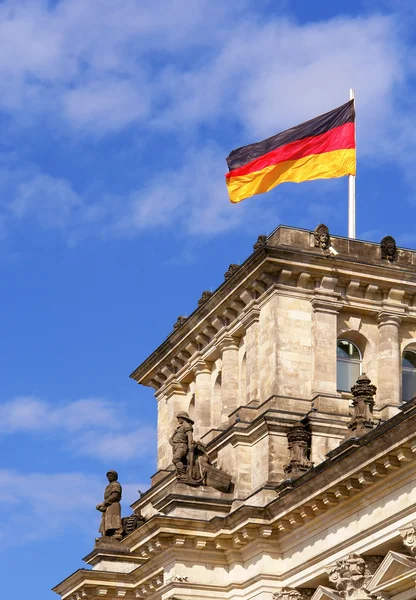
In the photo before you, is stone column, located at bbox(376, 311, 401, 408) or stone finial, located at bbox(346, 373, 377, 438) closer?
stone finial, located at bbox(346, 373, 377, 438)

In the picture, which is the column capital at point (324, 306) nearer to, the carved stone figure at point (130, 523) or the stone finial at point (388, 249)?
the stone finial at point (388, 249)

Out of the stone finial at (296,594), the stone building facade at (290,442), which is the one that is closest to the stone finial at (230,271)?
the stone building facade at (290,442)

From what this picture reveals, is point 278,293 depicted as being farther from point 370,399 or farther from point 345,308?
point 370,399

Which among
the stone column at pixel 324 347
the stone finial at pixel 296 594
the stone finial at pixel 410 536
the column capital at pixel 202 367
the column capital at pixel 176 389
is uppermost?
the column capital at pixel 176 389

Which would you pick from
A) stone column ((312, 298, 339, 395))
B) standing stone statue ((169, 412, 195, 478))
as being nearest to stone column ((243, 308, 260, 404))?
stone column ((312, 298, 339, 395))

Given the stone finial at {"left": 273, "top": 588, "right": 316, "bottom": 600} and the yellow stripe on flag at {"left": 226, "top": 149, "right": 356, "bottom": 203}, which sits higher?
the yellow stripe on flag at {"left": 226, "top": 149, "right": 356, "bottom": 203}

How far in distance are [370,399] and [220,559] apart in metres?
6.48

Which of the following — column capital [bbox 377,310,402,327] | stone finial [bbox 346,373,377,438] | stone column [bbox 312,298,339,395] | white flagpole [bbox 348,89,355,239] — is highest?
white flagpole [bbox 348,89,355,239]

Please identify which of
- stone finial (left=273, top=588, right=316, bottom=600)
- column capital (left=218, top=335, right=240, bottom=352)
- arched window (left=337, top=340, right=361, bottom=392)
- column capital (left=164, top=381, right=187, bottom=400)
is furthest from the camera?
column capital (left=164, top=381, right=187, bottom=400)

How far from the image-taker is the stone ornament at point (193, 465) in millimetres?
42438

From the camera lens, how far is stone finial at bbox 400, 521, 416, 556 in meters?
33.4

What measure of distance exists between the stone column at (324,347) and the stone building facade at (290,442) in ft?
0.14

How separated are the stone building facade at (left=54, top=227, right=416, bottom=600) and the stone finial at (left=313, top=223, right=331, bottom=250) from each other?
0.04 m

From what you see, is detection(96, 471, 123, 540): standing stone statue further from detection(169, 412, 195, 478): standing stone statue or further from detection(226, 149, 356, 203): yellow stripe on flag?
detection(226, 149, 356, 203): yellow stripe on flag
